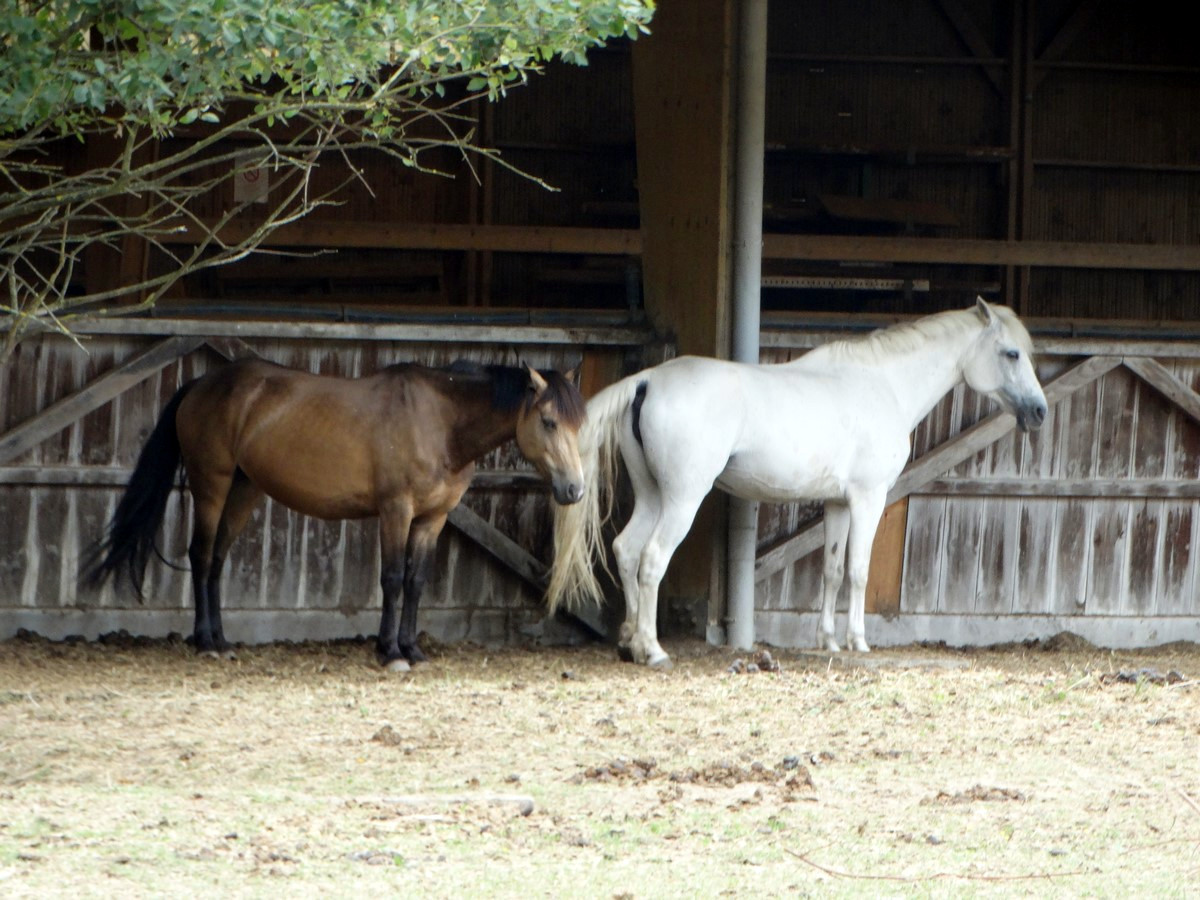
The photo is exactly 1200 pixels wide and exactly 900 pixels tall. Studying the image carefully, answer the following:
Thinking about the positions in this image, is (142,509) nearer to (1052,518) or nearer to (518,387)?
(518,387)

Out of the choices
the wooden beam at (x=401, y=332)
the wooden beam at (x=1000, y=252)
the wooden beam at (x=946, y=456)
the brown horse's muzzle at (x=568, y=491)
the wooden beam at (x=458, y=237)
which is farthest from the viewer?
the wooden beam at (x=1000, y=252)

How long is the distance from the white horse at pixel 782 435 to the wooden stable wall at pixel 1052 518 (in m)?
0.48

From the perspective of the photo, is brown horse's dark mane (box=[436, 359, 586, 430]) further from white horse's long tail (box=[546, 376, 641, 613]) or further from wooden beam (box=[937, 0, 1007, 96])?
wooden beam (box=[937, 0, 1007, 96])

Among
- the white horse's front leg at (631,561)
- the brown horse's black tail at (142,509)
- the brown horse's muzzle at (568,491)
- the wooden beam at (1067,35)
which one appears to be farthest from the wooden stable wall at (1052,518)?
the wooden beam at (1067,35)

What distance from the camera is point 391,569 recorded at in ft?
21.2

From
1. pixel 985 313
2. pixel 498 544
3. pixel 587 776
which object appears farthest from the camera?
pixel 498 544

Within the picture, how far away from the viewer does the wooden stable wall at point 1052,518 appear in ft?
25.2

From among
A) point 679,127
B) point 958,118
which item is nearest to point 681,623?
point 679,127

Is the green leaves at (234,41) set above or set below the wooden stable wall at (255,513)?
above

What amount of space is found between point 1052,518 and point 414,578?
11.0ft

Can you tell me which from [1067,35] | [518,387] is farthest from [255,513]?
[1067,35]

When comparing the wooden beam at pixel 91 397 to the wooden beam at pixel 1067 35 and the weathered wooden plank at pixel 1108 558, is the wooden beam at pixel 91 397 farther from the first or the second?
the wooden beam at pixel 1067 35

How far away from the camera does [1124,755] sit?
506 centimetres

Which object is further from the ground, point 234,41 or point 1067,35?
point 1067,35
